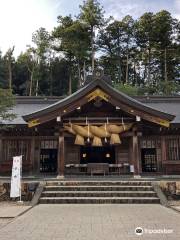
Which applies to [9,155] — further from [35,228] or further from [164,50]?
[164,50]

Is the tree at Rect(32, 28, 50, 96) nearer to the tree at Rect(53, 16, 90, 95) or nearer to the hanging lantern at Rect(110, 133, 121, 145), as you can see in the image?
the tree at Rect(53, 16, 90, 95)

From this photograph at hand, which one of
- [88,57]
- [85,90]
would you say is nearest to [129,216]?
[85,90]

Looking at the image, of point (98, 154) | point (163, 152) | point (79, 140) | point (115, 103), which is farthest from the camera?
point (98, 154)

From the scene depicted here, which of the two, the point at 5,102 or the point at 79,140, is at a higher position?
the point at 5,102

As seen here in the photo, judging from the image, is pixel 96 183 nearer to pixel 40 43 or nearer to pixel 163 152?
pixel 163 152

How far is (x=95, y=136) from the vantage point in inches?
576

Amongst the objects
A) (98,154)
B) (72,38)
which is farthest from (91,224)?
(72,38)

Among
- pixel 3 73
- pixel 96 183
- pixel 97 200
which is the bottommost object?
pixel 97 200

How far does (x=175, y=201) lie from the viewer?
440 inches

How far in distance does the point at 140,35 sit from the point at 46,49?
14189 millimetres

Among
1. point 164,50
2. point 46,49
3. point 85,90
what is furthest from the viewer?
point 46,49

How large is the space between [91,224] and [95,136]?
8.13m

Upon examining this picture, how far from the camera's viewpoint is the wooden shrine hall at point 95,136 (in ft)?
46.3

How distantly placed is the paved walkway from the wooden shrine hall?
17.7ft
